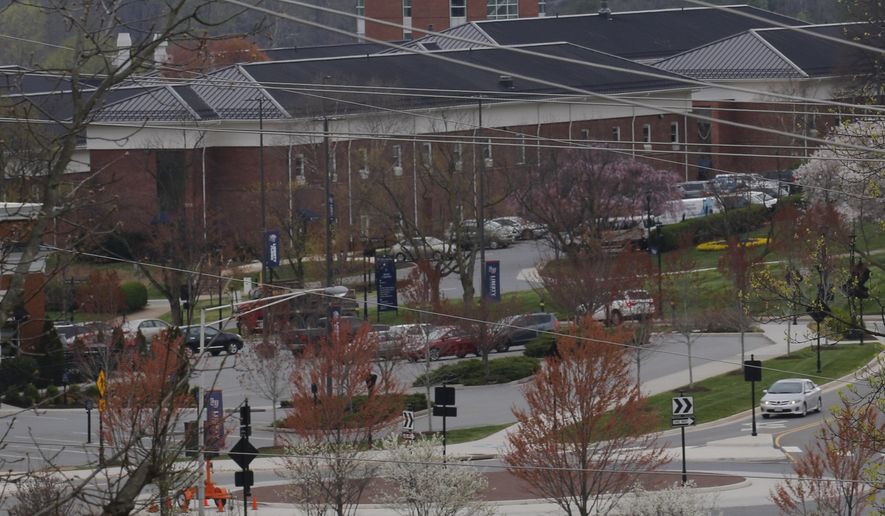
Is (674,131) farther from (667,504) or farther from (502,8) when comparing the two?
(667,504)

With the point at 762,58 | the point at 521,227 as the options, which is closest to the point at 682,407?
the point at 521,227

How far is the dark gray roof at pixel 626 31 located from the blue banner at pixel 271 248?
37.0 metres

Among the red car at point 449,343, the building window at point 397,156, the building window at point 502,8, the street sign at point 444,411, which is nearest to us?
the street sign at point 444,411

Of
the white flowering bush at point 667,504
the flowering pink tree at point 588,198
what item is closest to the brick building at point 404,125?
the flowering pink tree at point 588,198

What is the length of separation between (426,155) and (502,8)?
53480 millimetres

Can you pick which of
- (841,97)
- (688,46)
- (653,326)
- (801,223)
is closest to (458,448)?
(653,326)

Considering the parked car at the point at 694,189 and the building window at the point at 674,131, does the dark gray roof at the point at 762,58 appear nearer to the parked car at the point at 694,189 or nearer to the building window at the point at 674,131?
the building window at the point at 674,131

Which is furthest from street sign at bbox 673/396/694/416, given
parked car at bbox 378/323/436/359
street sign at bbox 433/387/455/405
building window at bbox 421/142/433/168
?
building window at bbox 421/142/433/168

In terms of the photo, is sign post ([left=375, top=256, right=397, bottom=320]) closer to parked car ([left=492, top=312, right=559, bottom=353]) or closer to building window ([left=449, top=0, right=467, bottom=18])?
parked car ([left=492, top=312, right=559, bottom=353])

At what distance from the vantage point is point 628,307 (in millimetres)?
45562

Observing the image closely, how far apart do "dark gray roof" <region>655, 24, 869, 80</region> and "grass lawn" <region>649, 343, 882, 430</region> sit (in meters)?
36.7

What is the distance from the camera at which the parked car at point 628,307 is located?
44.1 metres

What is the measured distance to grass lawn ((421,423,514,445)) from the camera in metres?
37.3

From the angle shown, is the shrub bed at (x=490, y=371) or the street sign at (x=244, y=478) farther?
the shrub bed at (x=490, y=371)
